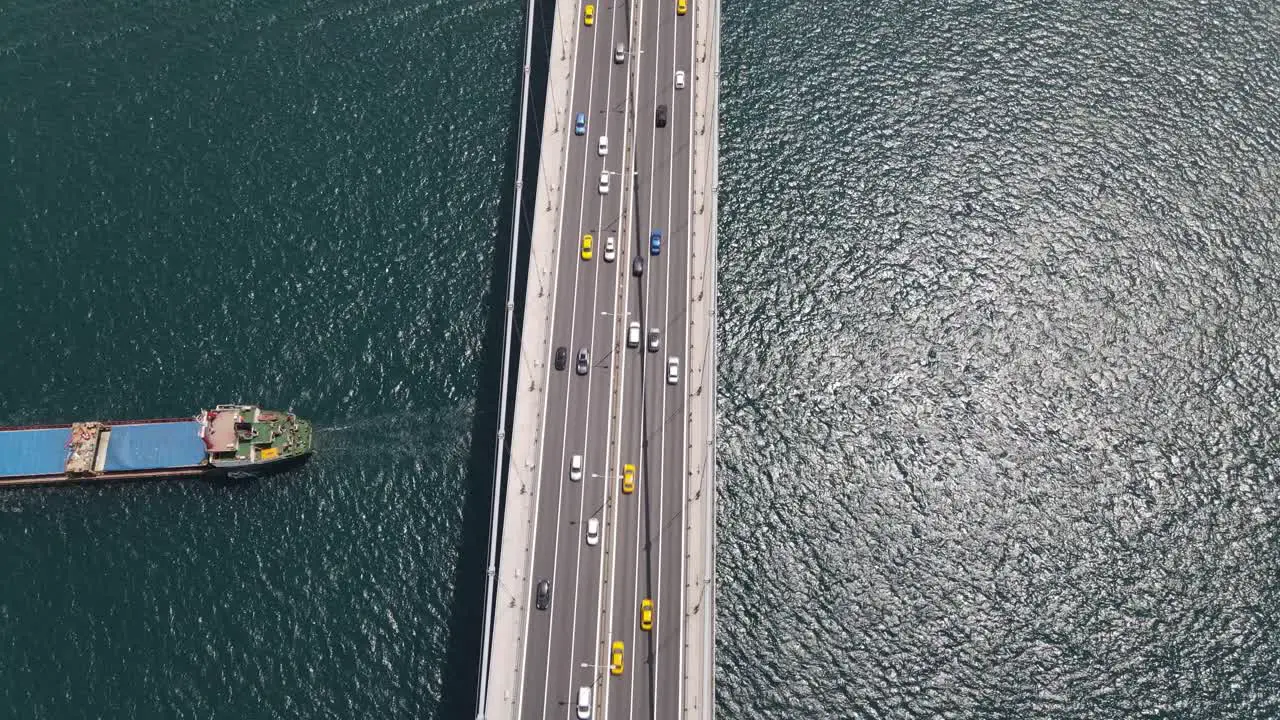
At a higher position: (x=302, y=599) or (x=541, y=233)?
(x=541, y=233)

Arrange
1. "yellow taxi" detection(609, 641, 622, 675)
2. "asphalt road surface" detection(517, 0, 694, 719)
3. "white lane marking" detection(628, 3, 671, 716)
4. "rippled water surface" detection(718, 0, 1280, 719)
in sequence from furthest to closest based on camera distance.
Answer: "rippled water surface" detection(718, 0, 1280, 719), "white lane marking" detection(628, 3, 671, 716), "asphalt road surface" detection(517, 0, 694, 719), "yellow taxi" detection(609, 641, 622, 675)

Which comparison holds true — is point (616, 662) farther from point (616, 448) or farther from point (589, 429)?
point (589, 429)

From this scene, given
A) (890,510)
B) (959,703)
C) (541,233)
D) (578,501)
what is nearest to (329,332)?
(541,233)

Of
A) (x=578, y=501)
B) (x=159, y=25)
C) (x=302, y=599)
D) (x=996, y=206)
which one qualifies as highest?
(x=159, y=25)

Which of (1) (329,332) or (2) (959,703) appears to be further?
(1) (329,332)

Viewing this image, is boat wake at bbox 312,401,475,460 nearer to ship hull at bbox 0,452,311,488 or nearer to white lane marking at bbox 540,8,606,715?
ship hull at bbox 0,452,311,488

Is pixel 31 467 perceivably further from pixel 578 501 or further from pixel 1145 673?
pixel 1145 673

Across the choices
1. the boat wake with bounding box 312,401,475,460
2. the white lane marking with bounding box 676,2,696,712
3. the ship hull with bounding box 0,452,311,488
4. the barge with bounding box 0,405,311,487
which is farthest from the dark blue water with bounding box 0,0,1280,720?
the white lane marking with bounding box 676,2,696,712

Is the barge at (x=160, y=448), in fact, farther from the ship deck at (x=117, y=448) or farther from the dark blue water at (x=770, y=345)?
the dark blue water at (x=770, y=345)
